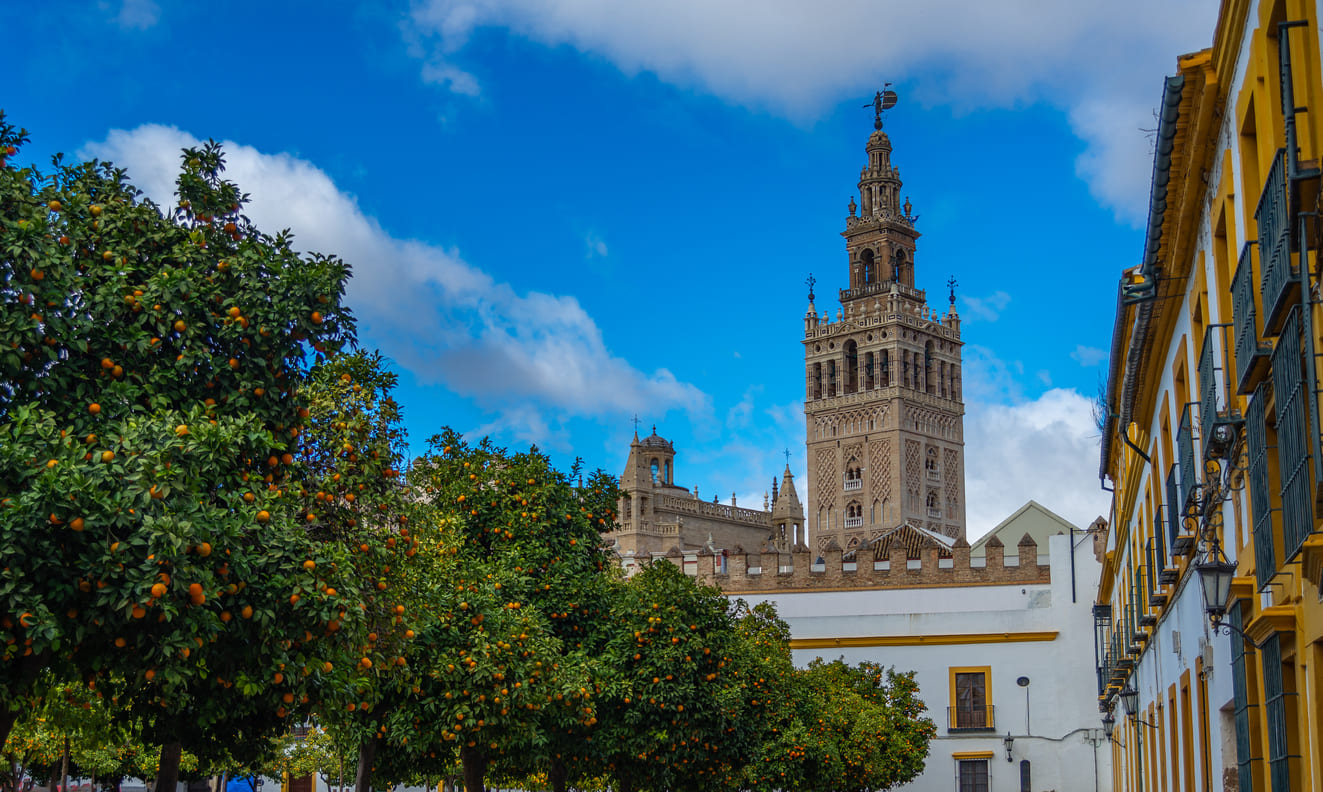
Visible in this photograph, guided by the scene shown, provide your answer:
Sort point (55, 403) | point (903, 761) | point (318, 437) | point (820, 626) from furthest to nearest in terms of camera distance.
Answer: point (820, 626) < point (903, 761) < point (318, 437) < point (55, 403)

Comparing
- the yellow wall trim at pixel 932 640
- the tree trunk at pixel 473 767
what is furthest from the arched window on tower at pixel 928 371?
the tree trunk at pixel 473 767

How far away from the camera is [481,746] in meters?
17.9

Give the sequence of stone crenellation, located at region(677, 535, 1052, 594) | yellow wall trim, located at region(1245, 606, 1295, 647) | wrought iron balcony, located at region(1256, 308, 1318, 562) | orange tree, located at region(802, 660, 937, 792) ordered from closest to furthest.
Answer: wrought iron balcony, located at region(1256, 308, 1318, 562) → yellow wall trim, located at region(1245, 606, 1295, 647) → orange tree, located at region(802, 660, 937, 792) → stone crenellation, located at region(677, 535, 1052, 594)

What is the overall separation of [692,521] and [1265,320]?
104 metres

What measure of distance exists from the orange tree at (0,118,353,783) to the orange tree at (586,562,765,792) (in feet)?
33.5

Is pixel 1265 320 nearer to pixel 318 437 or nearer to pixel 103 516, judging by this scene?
pixel 103 516

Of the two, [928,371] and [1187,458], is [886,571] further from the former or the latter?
[928,371]

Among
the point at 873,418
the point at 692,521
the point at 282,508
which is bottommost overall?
the point at 282,508

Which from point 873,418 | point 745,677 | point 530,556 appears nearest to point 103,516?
point 530,556

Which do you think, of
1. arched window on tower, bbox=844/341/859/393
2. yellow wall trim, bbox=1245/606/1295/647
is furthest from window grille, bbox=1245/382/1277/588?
arched window on tower, bbox=844/341/859/393

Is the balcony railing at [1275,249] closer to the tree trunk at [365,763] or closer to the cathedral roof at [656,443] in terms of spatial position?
the tree trunk at [365,763]

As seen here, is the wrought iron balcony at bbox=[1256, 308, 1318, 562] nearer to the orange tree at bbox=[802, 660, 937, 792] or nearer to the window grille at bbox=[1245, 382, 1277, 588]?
the window grille at bbox=[1245, 382, 1277, 588]

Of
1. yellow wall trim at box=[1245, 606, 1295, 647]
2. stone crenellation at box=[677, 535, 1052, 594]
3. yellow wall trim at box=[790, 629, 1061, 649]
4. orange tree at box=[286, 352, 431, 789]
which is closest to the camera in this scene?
yellow wall trim at box=[1245, 606, 1295, 647]

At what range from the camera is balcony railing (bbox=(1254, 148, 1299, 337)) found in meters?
6.86
